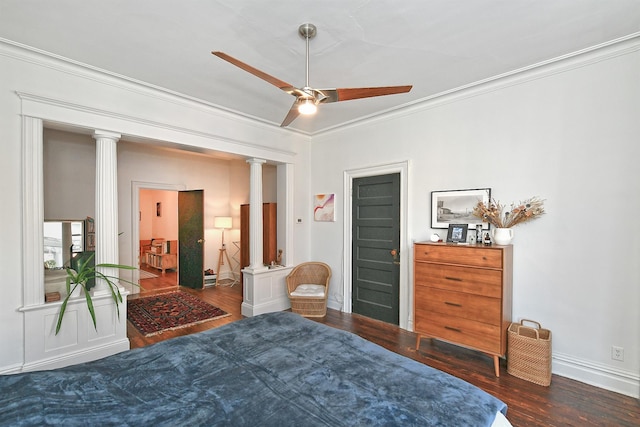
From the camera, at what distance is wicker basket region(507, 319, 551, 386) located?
2.55m

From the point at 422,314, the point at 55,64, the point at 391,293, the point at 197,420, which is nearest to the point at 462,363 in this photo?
the point at 422,314

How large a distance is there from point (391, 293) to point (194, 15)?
374 cm

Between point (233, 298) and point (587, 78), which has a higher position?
point (587, 78)

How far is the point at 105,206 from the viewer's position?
3088 mm

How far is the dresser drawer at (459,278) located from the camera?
272cm

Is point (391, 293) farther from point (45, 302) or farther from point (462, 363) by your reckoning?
point (45, 302)

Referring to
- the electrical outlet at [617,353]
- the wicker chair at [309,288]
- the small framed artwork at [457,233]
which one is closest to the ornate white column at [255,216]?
the wicker chair at [309,288]

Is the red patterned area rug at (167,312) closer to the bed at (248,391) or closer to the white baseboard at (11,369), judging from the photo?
the white baseboard at (11,369)

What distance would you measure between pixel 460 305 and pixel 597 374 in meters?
1.19

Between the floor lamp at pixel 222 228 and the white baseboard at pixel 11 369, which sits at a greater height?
the floor lamp at pixel 222 228

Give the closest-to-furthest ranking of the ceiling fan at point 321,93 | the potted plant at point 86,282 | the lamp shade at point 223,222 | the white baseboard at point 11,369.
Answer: the ceiling fan at point 321,93 < the white baseboard at point 11,369 < the potted plant at point 86,282 < the lamp shade at point 223,222

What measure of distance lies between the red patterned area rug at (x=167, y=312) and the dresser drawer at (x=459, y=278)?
2.94 m

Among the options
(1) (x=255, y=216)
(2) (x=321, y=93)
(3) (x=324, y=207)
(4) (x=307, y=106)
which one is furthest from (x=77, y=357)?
(3) (x=324, y=207)

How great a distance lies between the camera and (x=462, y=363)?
2959 millimetres
